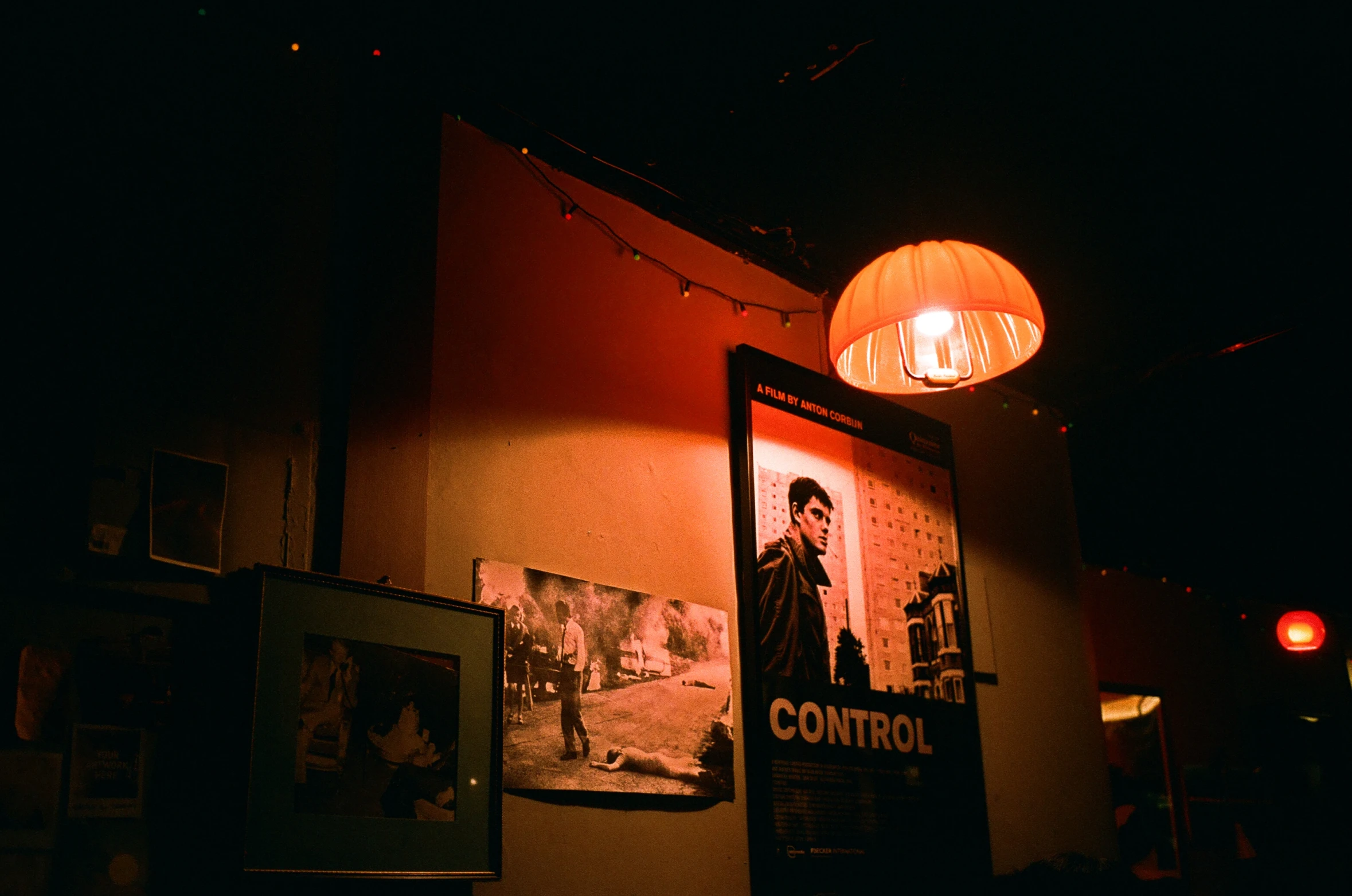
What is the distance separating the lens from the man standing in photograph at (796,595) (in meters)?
3.01

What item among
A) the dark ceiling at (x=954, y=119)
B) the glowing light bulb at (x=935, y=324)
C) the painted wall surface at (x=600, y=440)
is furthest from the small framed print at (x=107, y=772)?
the glowing light bulb at (x=935, y=324)

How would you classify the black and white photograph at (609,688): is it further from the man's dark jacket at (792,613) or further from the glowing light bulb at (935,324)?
the glowing light bulb at (935,324)

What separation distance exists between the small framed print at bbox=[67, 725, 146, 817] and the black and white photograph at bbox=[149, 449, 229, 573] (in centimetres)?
32

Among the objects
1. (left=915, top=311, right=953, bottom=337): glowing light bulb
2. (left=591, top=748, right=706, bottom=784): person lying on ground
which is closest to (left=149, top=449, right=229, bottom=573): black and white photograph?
(left=591, top=748, right=706, bottom=784): person lying on ground

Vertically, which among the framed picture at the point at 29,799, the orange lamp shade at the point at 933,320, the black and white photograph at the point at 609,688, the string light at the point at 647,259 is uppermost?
the string light at the point at 647,259

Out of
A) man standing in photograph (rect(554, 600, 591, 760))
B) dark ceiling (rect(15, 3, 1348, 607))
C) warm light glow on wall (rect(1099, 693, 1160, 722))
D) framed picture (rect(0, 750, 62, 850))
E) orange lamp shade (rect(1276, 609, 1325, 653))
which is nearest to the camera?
framed picture (rect(0, 750, 62, 850))

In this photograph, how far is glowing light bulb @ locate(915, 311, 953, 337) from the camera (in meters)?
2.60

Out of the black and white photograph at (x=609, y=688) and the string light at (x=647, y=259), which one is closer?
the black and white photograph at (x=609, y=688)

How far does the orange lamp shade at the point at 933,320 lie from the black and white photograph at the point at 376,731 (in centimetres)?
127

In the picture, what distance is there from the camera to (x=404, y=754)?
2.08 metres

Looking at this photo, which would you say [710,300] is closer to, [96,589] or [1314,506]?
[96,589]

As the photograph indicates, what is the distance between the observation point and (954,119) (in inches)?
122

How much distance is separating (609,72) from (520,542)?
1314 mm

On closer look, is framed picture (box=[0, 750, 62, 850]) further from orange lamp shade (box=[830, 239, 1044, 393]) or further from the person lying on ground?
orange lamp shade (box=[830, 239, 1044, 393])
